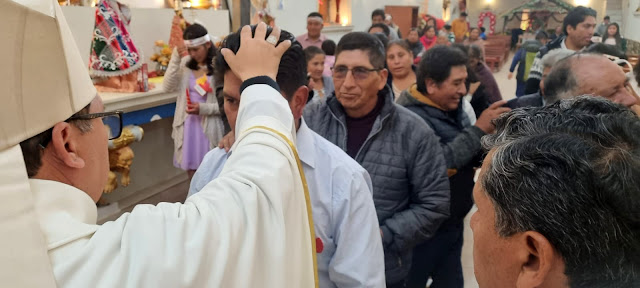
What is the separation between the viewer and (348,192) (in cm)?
156

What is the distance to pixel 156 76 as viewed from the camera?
530 centimetres

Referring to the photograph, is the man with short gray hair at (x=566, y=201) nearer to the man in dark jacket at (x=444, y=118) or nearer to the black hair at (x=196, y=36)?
the man in dark jacket at (x=444, y=118)

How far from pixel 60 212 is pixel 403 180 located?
57.7 inches

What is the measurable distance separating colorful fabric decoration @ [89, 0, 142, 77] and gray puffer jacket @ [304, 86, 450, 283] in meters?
2.66

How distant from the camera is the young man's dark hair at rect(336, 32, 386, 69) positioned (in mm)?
2268

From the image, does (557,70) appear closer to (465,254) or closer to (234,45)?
(234,45)

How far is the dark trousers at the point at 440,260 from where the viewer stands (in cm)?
253

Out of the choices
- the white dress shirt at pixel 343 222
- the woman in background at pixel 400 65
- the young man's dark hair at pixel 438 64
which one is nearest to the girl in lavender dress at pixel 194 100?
the woman in background at pixel 400 65

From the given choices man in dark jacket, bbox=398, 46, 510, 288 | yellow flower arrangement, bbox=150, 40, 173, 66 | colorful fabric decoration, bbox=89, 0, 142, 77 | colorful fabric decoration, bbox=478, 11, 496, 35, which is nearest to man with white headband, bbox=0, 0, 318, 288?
man in dark jacket, bbox=398, 46, 510, 288

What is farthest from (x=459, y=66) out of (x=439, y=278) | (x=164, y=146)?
(x=164, y=146)

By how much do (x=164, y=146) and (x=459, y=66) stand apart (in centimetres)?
365

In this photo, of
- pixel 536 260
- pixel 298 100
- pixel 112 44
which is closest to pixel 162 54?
pixel 112 44

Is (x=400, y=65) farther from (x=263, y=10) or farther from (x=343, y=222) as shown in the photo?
(x=263, y=10)

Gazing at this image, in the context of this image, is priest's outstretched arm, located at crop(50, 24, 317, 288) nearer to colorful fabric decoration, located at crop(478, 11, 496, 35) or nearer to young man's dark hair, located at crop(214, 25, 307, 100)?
young man's dark hair, located at crop(214, 25, 307, 100)
